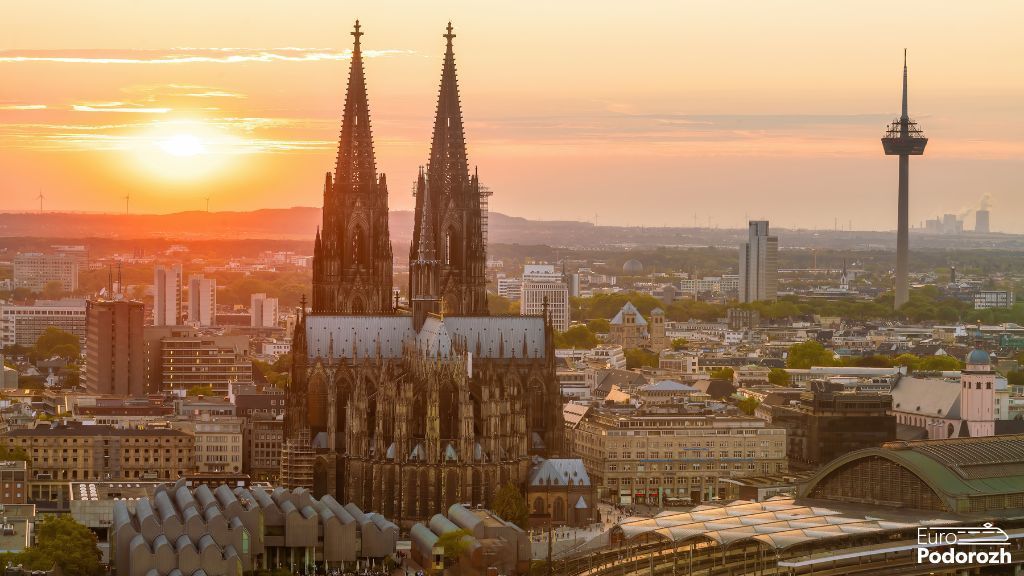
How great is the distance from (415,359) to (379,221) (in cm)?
1706

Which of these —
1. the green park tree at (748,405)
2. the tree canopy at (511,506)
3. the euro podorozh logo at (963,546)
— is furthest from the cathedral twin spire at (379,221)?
the euro podorozh logo at (963,546)

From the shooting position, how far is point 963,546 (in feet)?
328

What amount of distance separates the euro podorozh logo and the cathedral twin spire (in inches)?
2015

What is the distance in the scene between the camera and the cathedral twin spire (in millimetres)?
149125

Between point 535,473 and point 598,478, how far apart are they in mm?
15330

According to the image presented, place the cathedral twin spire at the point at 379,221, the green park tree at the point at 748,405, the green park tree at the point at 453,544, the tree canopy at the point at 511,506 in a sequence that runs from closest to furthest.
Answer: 1. the green park tree at the point at 453,544
2. the tree canopy at the point at 511,506
3. the cathedral twin spire at the point at 379,221
4. the green park tree at the point at 748,405

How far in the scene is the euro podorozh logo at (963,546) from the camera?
99.1 meters

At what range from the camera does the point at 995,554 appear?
100 m

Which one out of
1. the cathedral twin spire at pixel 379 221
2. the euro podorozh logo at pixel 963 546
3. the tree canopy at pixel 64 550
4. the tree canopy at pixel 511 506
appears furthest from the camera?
the cathedral twin spire at pixel 379 221

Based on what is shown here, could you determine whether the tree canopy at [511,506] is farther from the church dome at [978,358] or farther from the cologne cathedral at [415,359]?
the church dome at [978,358]

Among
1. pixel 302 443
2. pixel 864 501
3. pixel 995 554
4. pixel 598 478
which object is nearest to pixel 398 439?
pixel 302 443

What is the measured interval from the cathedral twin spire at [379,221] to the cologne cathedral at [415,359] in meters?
0.09

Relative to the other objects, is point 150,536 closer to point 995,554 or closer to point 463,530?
point 463,530

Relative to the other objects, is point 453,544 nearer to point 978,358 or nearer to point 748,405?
point 978,358
